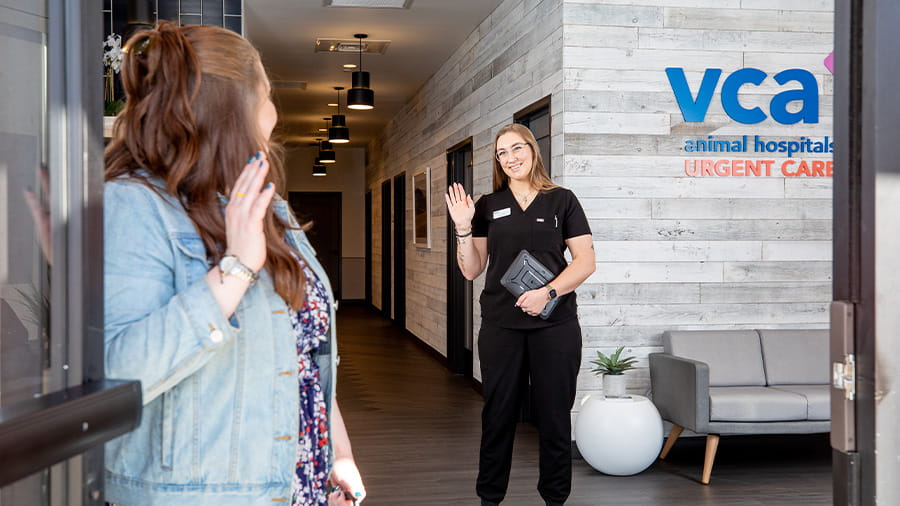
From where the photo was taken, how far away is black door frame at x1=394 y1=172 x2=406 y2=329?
40.0 ft

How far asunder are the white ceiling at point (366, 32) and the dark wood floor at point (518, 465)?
2.56 meters

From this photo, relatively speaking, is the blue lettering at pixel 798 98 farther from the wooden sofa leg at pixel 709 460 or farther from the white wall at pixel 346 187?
the white wall at pixel 346 187

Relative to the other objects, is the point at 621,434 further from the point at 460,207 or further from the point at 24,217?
the point at 24,217

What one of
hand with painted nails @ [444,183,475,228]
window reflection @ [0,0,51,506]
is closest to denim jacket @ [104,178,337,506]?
window reflection @ [0,0,51,506]

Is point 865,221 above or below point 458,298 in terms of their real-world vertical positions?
above

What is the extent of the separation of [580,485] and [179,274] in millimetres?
3514

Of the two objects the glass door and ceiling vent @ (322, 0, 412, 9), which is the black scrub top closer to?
the glass door

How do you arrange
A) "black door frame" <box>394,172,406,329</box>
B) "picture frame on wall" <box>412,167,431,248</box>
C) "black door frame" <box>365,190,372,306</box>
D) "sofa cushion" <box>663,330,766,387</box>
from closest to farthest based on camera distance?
"sofa cushion" <box>663,330,766,387</box> → "picture frame on wall" <box>412,167,431,248</box> → "black door frame" <box>394,172,406,329</box> → "black door frame" <box>365,190,372,306</box>

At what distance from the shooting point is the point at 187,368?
1187 mm

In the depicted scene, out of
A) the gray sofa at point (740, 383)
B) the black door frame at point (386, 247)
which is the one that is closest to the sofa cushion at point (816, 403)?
the gray sofa at point (740, 383)

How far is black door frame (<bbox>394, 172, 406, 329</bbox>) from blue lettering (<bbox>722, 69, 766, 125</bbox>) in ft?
23.1

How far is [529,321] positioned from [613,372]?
4.35ft

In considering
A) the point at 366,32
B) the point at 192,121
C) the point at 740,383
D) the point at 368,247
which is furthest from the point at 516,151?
the point at 368,247

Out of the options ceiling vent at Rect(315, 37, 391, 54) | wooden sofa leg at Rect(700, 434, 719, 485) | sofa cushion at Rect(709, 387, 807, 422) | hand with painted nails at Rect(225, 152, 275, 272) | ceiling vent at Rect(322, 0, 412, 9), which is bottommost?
wooden sofa leg at Rect(700, 434, 719, 485)
